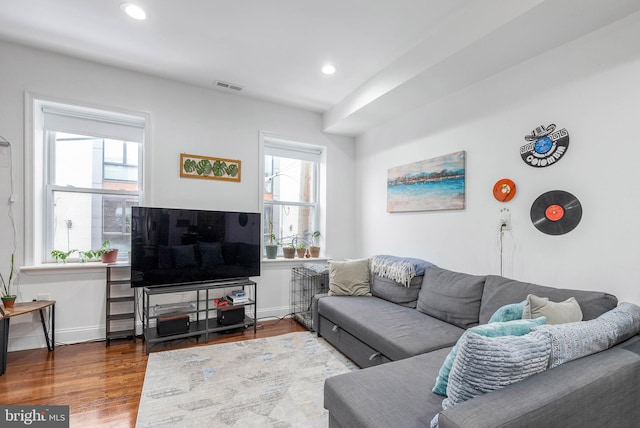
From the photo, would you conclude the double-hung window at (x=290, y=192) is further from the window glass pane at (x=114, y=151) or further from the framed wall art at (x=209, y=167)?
the window glass pane at (x=114, y=151)

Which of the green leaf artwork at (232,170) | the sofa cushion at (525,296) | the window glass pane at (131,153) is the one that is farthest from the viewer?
the green leaf artwork at (232,170)

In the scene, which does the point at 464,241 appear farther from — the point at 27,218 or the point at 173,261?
the point at 27,218

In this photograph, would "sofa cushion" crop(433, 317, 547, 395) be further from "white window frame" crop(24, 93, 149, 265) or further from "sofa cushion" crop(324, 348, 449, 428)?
"white window frame" crop(24, 93, 149, 265)

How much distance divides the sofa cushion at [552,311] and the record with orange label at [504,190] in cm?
98

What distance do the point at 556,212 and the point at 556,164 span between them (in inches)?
13.6

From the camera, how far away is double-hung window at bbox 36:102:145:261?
9.90ft

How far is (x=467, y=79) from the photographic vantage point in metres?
2.65

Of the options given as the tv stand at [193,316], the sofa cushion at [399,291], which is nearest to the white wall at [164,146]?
the tv stand at [193,316]

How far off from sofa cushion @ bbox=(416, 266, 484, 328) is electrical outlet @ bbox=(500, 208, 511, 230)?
46 centimetres

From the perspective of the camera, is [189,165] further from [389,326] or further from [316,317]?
[389,326]

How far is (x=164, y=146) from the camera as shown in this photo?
3330 mm

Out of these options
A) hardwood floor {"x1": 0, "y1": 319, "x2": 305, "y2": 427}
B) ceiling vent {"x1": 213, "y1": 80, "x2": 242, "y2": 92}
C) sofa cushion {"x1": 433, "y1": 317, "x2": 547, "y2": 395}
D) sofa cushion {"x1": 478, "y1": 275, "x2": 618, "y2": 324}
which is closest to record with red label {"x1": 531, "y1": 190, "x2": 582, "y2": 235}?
sofa cushion {"x1": 478, "y1": 275, "x2": 618, "y2": 324}

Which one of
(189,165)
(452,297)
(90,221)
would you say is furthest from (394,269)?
(90,221)

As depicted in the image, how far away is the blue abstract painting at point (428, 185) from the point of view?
289cm
